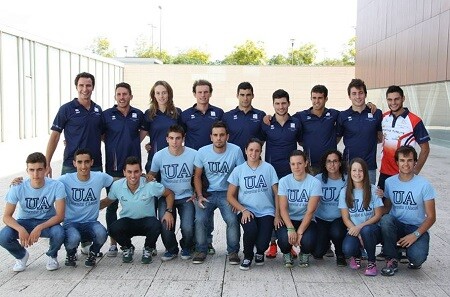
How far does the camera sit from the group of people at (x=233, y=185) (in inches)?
214

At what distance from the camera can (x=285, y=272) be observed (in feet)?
17.6

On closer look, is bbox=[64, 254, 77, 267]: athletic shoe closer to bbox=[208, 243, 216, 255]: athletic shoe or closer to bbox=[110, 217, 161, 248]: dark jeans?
bbox=[110, 217, 161, 248]: dark jeans

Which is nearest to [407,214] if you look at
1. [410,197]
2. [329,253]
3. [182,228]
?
[410,197]

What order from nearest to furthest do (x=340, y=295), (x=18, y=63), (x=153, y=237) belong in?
1. (x=340, y=295)
2. (x=153, y=237)
3. (x=18, y=63)

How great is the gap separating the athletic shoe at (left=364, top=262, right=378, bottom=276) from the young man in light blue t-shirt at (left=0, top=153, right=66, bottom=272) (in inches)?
104

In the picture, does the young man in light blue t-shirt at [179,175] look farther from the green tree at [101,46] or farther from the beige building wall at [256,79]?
the green tree at [101,46]

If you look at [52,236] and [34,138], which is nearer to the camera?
[52,236]

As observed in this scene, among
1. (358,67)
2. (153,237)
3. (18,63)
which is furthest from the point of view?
(358,67)

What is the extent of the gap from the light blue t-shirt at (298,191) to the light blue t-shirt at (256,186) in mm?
151

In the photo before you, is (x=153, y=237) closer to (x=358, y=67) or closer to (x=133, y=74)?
(x=358, y=67)

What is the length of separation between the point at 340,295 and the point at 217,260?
140 centimetres

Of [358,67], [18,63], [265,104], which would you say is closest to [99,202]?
[18,63]

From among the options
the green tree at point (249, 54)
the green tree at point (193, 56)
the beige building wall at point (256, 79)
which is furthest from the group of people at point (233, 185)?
the green tree at point (193, 56)

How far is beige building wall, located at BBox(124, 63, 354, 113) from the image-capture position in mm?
38062
